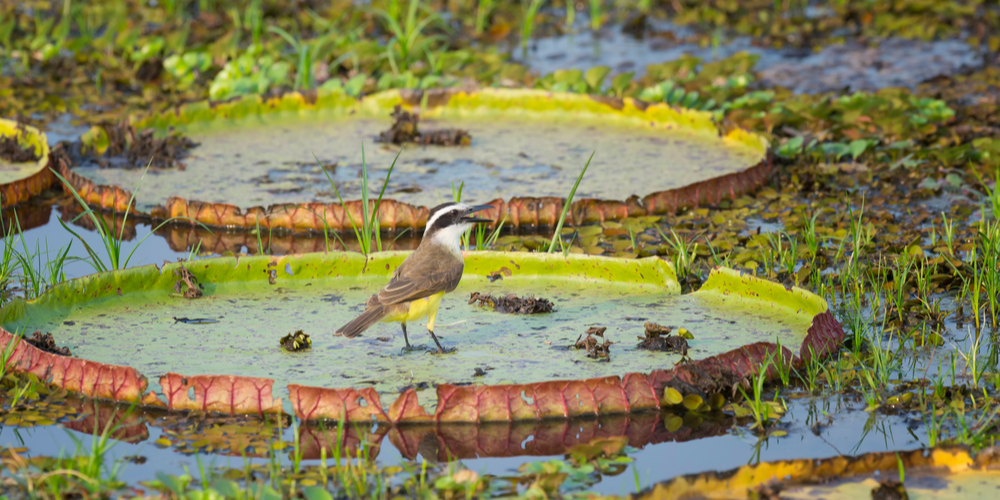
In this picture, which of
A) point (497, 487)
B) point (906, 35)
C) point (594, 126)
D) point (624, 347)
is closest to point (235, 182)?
point (594, 126)

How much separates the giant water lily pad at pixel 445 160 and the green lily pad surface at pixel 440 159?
0.01m

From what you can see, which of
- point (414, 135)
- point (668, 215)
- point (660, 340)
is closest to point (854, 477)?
point (660, 340)

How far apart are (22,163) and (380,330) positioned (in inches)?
153

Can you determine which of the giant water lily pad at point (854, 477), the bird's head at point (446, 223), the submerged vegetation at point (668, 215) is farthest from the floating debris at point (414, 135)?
the giant water lily pad at point (854, 477)

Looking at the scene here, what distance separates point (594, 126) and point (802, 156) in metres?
1.63

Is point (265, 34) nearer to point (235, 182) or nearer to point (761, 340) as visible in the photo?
point (235, 182)

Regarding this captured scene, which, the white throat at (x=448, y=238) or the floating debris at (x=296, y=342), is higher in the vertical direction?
the white throat at (x=448, y=238)

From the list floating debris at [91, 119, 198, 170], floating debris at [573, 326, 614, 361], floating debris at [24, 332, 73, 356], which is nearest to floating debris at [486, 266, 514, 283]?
floating debris at [573, 326, 614, 361]

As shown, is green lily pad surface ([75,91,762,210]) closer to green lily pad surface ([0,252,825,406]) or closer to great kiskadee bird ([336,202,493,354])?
green lily pad surface ([0,252,825,406])

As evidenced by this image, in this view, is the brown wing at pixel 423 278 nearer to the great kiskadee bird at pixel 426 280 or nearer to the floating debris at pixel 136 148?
the great kiskadee bird at pixel 426 280

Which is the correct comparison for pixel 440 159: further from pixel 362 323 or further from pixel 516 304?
pixel 362 323

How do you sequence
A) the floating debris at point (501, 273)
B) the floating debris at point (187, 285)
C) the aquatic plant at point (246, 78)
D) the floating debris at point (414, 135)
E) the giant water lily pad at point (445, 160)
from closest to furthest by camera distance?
1. the floating debris at point (187, 285)
2. the floating debris at point (501, 273)
3. the giant water lily pad at point (445, 160)
4. the floating debris at point (414, 135)
5. the aquatic plant at point (246, 78)

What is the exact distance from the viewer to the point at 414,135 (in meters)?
8.41

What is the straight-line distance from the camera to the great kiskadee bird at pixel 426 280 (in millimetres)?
4570
